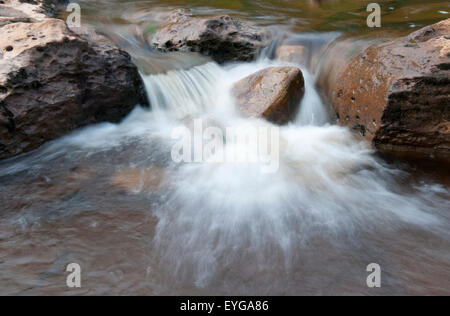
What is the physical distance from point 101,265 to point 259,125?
3.36 meters

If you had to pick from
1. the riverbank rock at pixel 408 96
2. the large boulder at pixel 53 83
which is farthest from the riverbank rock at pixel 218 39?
the riverbank rock at pixel 408 96

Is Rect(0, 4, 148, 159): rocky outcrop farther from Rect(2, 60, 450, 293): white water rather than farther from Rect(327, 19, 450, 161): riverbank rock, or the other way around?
Rect(327, 19, 450, 161): riverbank rock

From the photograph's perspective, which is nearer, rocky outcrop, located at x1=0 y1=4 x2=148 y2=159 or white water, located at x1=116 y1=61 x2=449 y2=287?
white water, located at x1=116 y1=61 x2=449 y2=287

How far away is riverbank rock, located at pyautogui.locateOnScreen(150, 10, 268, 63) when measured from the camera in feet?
24.1

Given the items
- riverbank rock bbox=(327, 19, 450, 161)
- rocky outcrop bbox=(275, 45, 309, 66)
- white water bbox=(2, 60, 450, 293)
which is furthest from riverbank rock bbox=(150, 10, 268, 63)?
riverbank rock bbox=(327, 19, 450, 161)

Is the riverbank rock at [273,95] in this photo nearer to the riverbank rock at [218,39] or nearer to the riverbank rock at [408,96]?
the riverbank rock at [408,96]

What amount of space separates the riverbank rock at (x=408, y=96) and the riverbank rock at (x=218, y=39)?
9.71ft

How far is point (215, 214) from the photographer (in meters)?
3.60

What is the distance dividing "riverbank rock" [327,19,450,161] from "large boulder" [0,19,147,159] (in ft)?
12.8

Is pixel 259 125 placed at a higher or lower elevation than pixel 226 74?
lower

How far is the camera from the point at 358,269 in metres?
2.76

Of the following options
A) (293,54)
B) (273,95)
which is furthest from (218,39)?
(273,95)
